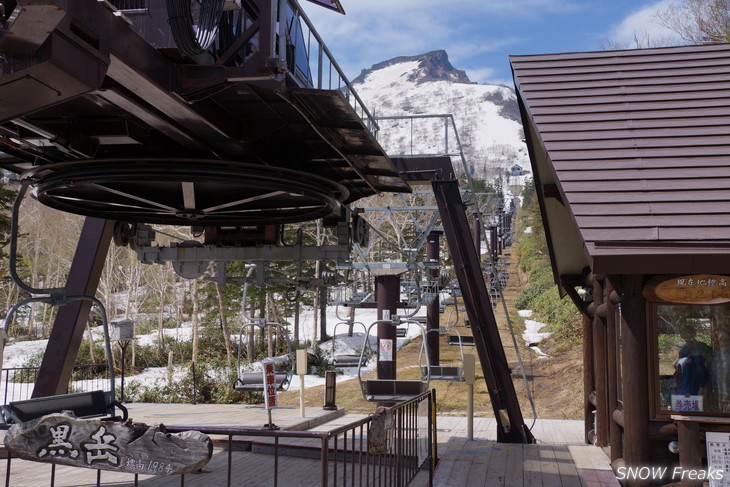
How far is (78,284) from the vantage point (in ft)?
33.5

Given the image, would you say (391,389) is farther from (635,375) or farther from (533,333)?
(533,333)

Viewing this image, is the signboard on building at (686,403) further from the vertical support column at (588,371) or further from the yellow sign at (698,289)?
the vertical support column at (588,371)

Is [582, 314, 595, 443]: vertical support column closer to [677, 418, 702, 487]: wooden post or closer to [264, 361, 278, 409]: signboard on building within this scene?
[677, 418, 702, 487]: wooden post

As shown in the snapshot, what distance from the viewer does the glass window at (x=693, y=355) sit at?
19.5 ft

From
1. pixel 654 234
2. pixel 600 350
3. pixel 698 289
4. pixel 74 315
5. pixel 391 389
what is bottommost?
pixel 391 389

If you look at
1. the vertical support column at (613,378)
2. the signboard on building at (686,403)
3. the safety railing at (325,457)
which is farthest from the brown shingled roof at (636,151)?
the safety railing at (325,457)

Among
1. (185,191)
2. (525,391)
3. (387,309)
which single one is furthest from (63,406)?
(525,391)

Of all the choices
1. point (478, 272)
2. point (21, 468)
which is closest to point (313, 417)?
point (478, 272)

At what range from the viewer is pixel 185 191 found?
798 centimetres

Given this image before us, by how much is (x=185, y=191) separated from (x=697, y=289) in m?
Answer: 5.24

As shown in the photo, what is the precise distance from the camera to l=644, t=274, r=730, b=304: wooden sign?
18.6ft

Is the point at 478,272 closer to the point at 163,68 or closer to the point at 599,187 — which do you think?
the point at 599,187

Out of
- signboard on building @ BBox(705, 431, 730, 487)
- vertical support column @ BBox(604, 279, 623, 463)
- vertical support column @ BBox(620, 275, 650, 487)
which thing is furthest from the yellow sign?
vertical support column @ BBox(604, 279, 623, 463)

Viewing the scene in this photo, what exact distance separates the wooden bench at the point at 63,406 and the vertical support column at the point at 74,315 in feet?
8.83
